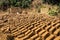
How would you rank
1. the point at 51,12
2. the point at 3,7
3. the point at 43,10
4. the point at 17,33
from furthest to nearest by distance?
the point at 3,7 < the point at 43,10 < the point at 51,12 < the point at 17,33

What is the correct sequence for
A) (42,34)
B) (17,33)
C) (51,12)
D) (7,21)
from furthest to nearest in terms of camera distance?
(51,12)
(7,21)
(17,33)
(42,34)

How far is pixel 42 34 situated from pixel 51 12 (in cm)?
470

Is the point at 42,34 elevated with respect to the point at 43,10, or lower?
elevated

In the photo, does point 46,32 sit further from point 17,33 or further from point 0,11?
point 0,11

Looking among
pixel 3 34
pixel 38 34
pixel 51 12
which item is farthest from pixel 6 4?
pixel 38 34

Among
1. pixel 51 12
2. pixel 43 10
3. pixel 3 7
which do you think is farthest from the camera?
pixel 3 7

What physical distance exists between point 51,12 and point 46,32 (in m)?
4.58

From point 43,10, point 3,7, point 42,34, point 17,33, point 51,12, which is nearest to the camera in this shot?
point 42,34

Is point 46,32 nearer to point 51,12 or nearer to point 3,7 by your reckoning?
point 51,12

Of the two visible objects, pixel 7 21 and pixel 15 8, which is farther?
pixel 15 8

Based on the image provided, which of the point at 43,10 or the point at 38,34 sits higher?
the point at 38,34

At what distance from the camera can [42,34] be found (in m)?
5.29

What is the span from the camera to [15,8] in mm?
11445

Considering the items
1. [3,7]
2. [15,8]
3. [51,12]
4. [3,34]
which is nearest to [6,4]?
[3,7]
